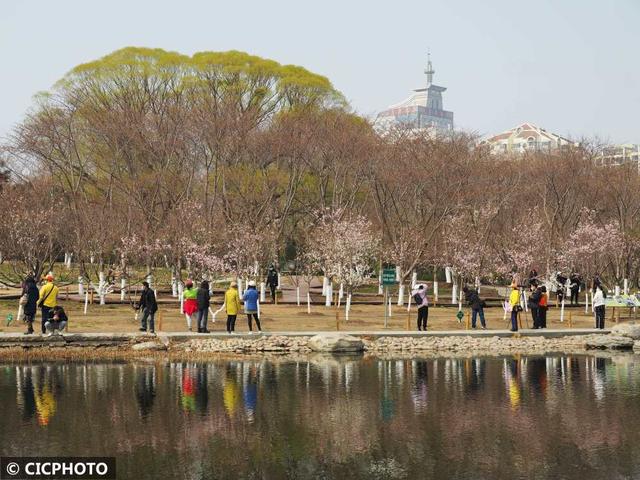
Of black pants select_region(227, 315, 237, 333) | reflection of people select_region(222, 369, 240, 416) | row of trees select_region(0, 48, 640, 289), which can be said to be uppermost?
row of trees select_region(0, 48, 640, 289)

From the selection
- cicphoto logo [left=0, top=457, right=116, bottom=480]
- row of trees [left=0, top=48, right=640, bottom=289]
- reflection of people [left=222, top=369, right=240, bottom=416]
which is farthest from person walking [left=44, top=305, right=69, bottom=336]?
cicphoto logo [left=0, top=457, right=116, bottom=480]

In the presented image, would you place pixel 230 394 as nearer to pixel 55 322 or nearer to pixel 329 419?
pixel 329 419

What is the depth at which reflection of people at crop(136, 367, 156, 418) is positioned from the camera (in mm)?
18359

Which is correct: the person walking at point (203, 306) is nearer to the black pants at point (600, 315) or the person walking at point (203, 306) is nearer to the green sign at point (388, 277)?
the green sign at point (388, 277)

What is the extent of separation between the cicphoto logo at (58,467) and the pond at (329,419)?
0.33 m

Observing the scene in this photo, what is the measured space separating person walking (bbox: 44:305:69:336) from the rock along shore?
48 centimetres

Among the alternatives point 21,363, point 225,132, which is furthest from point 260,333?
point 225,132

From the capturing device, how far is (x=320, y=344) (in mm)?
28500

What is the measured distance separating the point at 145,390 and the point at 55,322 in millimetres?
8900

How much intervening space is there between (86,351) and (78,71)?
4511 cm

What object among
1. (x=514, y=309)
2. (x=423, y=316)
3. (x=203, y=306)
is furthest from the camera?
(x=423, y=316)

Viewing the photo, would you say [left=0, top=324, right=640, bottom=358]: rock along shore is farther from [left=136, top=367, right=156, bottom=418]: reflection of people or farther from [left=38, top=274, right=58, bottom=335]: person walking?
[left=136, top=367, right=156, bottom=418]: reflection of people

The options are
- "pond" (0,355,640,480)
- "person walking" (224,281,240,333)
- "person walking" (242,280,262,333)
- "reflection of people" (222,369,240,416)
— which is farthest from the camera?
"person walking" (242,280,262,333)

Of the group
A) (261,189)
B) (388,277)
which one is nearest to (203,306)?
(388,277)
